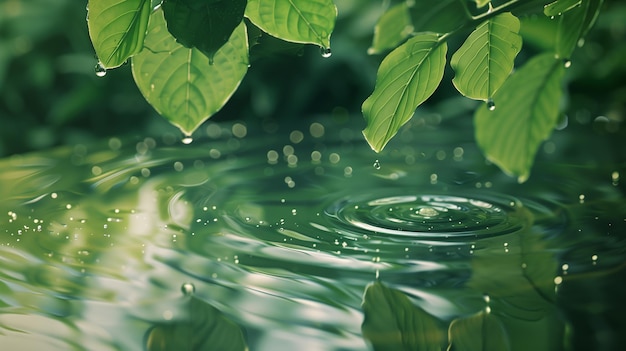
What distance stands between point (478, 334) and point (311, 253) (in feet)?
0.65

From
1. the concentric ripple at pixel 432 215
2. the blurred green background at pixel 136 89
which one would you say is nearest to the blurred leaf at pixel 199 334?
the concentric ripple at pixel 432 215

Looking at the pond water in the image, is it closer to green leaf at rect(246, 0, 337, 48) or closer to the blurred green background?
green leaf at rect(246, 0, 337, 48)

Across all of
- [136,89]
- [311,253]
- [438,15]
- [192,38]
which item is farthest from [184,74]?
[136,89]

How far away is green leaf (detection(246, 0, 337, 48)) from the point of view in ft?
1.36

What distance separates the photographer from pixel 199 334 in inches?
19.9

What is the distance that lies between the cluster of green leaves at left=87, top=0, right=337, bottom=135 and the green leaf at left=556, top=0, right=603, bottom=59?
0.12m

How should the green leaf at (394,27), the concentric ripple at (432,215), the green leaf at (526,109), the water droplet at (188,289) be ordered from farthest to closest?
the concentric ripple at (432,215) < the water droplet at (188,289) < the green leaf at (526,109) < the green leaf at (394,27)

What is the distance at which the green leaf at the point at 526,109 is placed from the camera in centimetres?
48

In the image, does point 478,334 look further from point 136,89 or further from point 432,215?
point 136,89

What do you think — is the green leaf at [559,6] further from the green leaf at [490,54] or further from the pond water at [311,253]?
the pond water at [311,253]

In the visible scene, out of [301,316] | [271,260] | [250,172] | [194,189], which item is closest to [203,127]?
[250,172]

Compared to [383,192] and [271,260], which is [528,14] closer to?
[271,260]

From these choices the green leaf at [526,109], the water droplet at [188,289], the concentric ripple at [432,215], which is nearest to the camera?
the green leaf at [526,109]

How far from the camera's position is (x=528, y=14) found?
0.45 metres
